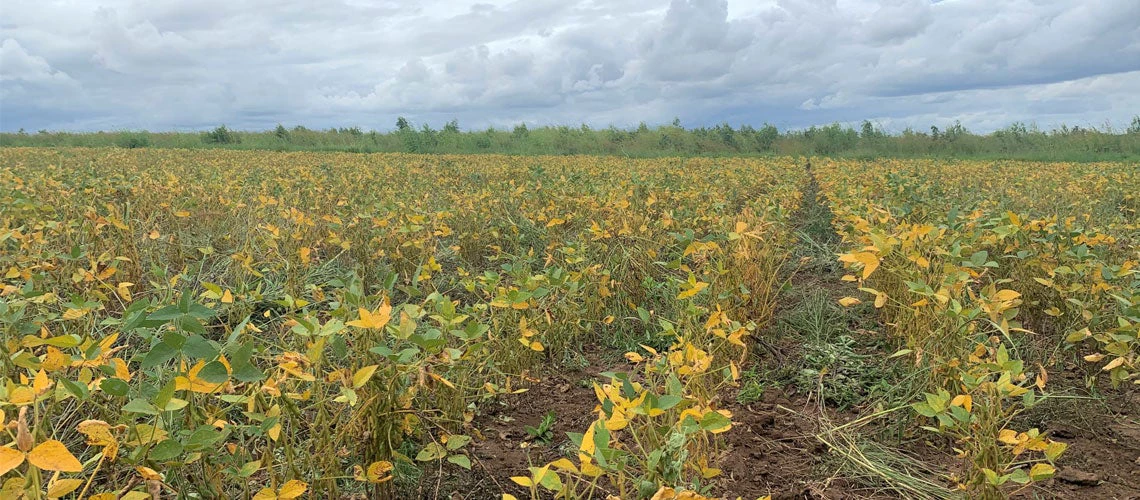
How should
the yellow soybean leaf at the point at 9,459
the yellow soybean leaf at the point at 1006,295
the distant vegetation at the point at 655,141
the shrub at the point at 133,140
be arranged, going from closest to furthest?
the yellow soybean leaf at the point at 9,459 < the yellow soybean leaf at the point at 1006,295 < the distant vegetation at the point at 655,141 < the shrub at the point at 133,140

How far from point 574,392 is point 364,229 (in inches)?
89.2

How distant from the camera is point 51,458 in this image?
80 centimetres

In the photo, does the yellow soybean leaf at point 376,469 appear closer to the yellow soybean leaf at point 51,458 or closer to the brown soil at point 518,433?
the brown soil at point 518,433

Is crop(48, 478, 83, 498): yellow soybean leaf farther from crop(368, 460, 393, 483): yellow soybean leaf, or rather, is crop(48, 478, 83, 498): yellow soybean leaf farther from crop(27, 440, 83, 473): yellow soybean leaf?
crop(368, 460, 393, 483): yellow soybean leaf

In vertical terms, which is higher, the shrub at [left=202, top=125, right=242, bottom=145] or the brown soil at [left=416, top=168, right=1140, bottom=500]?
the shrub at [left=202, top=125, right=242, bottom=145]

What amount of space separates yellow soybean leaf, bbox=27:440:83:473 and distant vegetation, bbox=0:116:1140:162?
1896 cm

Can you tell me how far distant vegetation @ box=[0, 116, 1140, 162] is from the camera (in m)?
18.7

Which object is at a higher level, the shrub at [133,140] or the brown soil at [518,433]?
the shrub at [133,140]

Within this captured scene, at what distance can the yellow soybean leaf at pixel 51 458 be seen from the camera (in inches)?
31.0

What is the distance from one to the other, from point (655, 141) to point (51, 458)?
21833mm

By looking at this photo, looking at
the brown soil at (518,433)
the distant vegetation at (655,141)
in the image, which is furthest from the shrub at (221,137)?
the brown soil at (518,433)

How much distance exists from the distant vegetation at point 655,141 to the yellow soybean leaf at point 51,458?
1896 cm

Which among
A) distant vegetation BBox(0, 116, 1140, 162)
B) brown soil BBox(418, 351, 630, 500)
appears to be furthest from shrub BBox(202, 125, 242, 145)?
brown soil BBox(418, 351, 630, 500)

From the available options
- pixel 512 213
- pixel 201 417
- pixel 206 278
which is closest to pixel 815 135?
pixel 512 213
